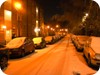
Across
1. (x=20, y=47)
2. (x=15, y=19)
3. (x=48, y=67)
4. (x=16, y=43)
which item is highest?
(x=15, y=19)

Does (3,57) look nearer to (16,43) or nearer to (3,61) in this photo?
(3,61)

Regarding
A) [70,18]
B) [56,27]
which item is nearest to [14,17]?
[70,18]

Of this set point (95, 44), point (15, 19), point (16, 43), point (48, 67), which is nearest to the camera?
point (48, 67)

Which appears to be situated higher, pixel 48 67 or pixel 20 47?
pixel 20 47

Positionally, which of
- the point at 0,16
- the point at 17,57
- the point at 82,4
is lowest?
the point at 17,57

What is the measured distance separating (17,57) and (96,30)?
1428 cm

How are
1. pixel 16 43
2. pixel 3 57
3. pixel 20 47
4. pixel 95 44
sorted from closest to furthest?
pixel 3 57 → pixel 95 44 → pixel 20 47 → pixel 16 43

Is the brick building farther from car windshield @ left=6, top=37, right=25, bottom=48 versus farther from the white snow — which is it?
the white snow

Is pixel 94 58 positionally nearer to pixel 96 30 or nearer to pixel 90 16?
pixel 96 30

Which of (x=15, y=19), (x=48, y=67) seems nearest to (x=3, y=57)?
(x=48, y=67)

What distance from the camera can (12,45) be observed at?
14.6m

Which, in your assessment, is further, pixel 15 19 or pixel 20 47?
pixel 15 19

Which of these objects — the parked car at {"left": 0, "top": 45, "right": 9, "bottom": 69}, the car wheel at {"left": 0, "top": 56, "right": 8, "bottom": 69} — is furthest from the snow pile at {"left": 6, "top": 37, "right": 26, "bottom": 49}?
the car wheel at {"left": 0, "top": 56, "right": 8, "bottom": 69}

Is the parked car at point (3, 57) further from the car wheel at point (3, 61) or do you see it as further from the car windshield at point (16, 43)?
the car windshield at point (16, 43)
